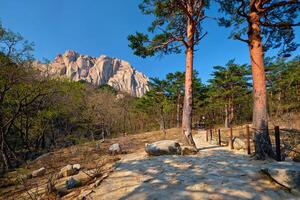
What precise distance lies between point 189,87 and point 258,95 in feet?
10.9

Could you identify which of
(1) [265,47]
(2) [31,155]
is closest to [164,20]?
(1) [265,47]

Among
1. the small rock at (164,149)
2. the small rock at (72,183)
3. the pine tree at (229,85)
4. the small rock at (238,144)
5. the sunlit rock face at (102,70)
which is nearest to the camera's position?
the small rock at (72,183)

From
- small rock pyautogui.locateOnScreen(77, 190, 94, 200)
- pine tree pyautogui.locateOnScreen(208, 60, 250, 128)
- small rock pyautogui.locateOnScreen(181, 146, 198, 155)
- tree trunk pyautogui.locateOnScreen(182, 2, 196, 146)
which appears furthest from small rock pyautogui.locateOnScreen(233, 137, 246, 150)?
pine tree pyautogui.locateOnScreen(208, 60, 250, 128)

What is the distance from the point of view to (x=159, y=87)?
89.1ft

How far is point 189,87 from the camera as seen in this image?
8461mm

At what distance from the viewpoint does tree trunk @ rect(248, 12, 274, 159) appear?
5.02m

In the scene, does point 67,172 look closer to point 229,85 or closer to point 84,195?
point 84,195

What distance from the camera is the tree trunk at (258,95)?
197 inches

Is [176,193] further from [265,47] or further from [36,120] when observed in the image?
[36,120]

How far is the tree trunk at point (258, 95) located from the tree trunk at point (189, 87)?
9.86 feet

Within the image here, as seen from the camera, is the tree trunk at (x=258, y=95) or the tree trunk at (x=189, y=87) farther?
the tree trunk at (x=189, y=87)

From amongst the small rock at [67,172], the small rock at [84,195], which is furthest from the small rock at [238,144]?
the small rock at [84,195]

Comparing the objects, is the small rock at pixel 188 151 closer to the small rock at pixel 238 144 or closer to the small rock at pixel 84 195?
the small rock at pixel 238 144

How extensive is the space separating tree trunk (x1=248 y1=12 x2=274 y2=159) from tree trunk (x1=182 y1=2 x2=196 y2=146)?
3006 millimetres
